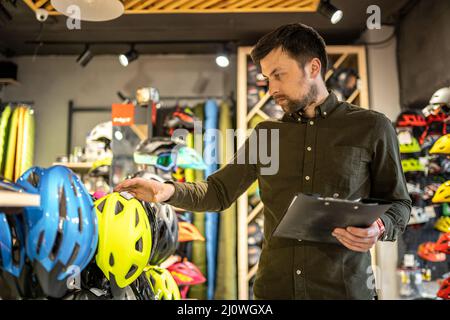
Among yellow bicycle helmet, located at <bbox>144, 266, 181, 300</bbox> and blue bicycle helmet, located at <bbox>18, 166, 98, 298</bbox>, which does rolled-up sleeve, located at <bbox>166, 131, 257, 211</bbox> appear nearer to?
blue bicycle helmet, located at <bbox>18, 166, 98, 298</bbox>

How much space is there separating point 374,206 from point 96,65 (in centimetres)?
311

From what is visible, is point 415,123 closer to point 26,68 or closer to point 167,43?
point 167,43

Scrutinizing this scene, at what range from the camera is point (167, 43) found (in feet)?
11.2

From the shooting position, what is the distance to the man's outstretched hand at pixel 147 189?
1.16m

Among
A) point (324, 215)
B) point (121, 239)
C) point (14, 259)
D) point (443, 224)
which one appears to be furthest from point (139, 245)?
point (443, 224)

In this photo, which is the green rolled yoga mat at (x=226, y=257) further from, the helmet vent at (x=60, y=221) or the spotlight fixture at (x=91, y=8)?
the helmet vent at (x=60, y=221)

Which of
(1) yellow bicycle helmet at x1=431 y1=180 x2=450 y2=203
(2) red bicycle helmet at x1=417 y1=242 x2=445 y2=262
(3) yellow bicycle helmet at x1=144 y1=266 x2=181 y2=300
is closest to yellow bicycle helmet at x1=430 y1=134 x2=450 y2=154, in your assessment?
(1) yellow bicycle helmet at x1=431 y1=180 x2=450 y2=203

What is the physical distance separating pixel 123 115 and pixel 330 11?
4.15 feet

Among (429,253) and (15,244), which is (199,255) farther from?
(15,244)

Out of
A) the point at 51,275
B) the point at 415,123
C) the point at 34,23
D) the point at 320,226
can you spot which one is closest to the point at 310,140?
the point at 320,226

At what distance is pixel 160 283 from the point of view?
158 cm

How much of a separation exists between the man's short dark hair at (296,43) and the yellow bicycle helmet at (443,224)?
1417 mm

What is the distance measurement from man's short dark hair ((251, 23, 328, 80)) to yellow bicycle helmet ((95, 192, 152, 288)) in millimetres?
572

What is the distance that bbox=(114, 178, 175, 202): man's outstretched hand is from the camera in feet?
3.79
